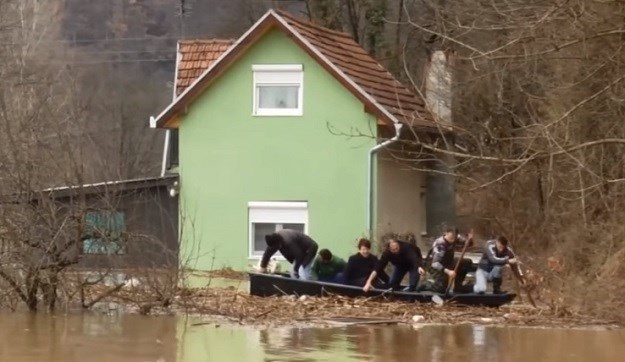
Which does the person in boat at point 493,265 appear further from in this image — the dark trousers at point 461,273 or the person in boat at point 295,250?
the person in boat at point 295,250

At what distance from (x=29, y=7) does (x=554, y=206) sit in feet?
94.5

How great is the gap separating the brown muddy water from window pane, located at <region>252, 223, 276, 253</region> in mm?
11745

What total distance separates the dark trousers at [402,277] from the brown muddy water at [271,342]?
8.40ft

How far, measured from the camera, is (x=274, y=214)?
32.7 metres

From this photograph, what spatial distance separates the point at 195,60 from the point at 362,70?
15.9 ft

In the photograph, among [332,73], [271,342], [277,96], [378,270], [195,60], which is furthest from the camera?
[195,60]

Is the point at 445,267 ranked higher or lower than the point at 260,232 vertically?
lower

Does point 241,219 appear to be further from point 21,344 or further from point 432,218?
point 21,344

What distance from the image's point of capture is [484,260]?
24141mm

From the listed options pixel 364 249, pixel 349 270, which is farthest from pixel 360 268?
pixel 364 249

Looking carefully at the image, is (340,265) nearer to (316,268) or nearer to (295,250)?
(316,268)

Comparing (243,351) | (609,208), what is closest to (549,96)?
(609,208)

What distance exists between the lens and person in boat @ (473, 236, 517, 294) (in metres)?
23.8

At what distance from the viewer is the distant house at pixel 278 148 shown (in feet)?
106
